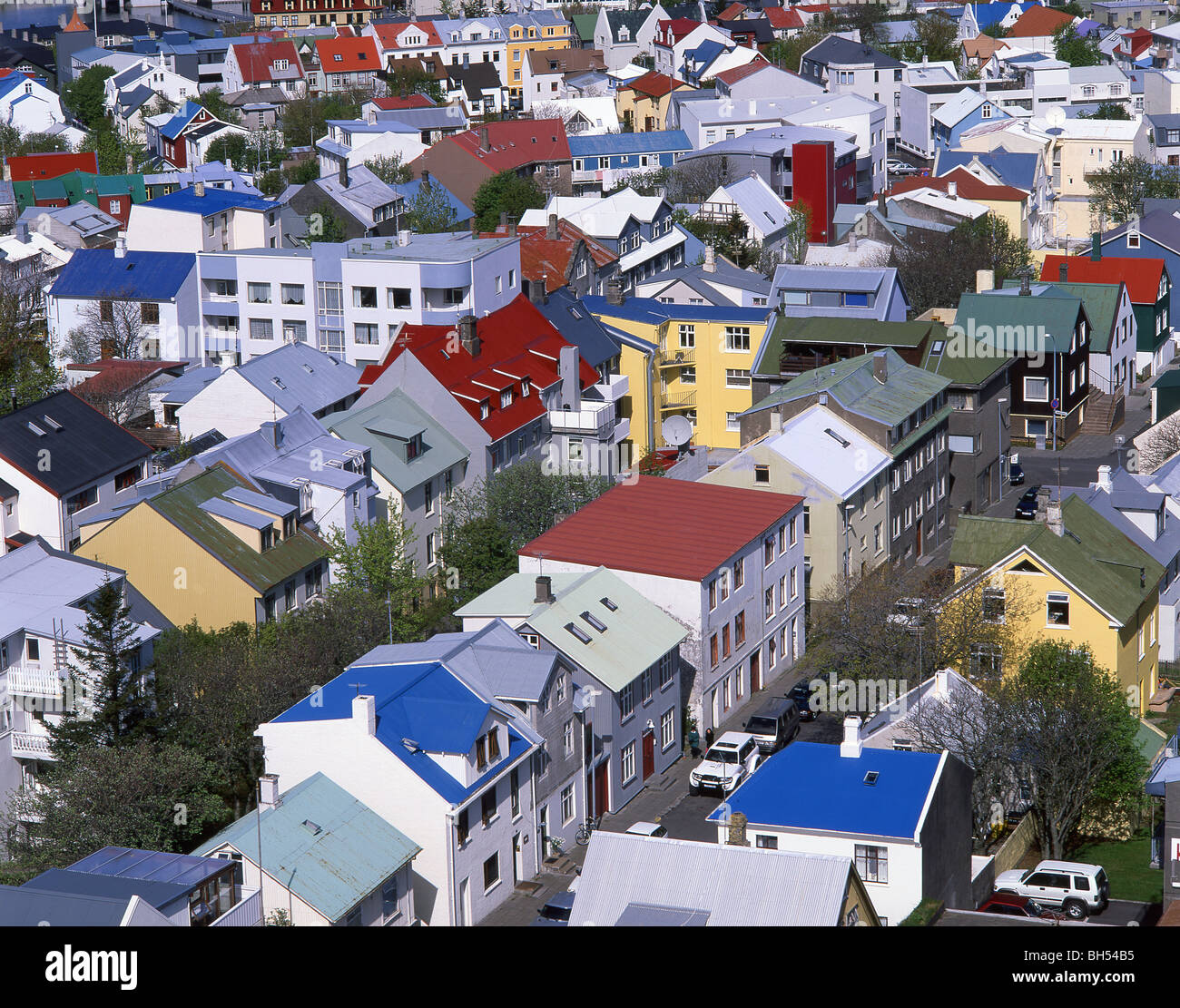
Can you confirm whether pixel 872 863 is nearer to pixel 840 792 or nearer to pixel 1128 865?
pixel 840 792

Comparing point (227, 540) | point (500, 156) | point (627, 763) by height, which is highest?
point (500, 156)

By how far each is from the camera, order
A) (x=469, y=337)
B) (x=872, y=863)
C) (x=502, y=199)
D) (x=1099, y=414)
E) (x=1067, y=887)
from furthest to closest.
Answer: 1. (x=502, y=199)
2. (x=1099, y=414)
3. (x=469, y=337)
4. (x=1067, y=887)
5. (x=872, y=863)

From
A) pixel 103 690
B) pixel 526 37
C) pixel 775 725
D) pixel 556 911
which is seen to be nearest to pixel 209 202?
pixel 103 690

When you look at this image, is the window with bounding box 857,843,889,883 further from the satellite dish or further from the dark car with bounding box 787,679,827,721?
the satellite dish

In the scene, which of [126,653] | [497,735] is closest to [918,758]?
[497,735]

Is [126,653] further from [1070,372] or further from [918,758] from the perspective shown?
[1070,372]

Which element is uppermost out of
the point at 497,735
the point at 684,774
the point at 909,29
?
the point at 909,29
